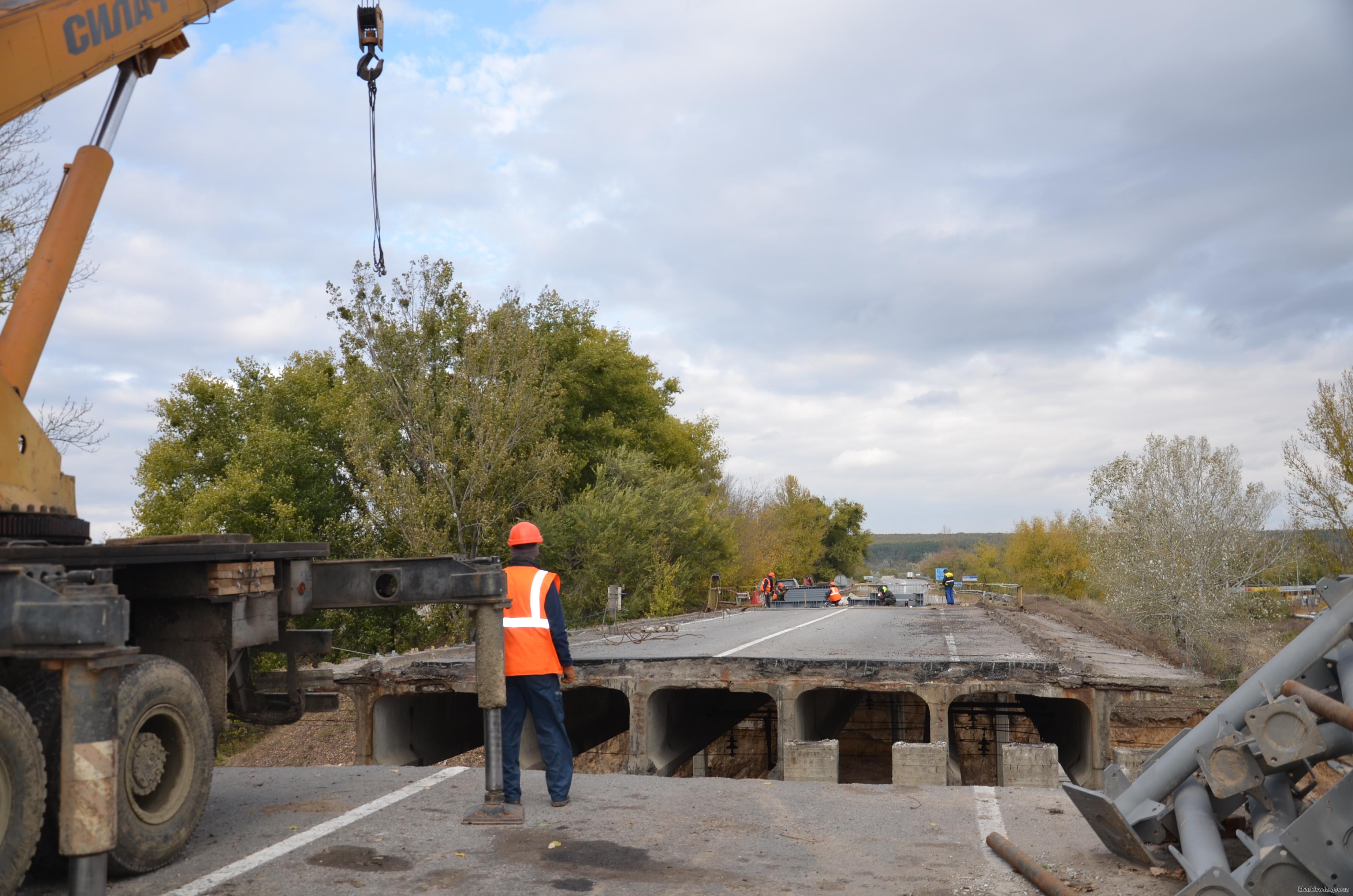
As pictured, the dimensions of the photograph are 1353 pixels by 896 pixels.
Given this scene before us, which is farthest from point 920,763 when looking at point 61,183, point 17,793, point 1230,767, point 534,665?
point 61,183

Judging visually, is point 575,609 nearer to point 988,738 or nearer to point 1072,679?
point 988,738

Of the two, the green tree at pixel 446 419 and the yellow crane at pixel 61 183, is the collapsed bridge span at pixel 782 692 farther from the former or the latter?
the green tree at pixel 446 419

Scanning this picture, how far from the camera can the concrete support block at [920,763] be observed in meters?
9.58

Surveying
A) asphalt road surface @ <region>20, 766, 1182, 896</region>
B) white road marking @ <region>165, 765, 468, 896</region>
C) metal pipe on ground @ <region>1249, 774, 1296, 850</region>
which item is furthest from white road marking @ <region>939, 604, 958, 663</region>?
metal pipe on ground @ <region>1249, 774, 1296, 850</region>

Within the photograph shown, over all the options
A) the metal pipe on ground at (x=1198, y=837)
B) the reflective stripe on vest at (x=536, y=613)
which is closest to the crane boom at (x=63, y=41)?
the reflective stripe on vest at (x=536, y=613)

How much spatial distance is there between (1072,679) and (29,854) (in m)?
11.0

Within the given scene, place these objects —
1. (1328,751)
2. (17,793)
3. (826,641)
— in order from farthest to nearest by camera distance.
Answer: (826,641) → (1328,751) → (17,793)

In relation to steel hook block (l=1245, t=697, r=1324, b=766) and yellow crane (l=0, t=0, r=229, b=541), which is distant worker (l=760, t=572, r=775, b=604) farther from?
steel hook block (l=1245, t=697, r=1324, b=766)

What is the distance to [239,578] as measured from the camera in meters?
6.14

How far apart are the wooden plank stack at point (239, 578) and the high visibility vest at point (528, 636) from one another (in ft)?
5.13

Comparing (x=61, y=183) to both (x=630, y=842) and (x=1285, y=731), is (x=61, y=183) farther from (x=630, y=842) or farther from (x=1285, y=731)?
(x=1285, y=731)

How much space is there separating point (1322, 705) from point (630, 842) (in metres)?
3.82

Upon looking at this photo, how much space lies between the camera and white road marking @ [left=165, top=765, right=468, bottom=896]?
5113 millimetres

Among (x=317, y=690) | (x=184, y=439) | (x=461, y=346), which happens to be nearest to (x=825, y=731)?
(x=317, y=690)
